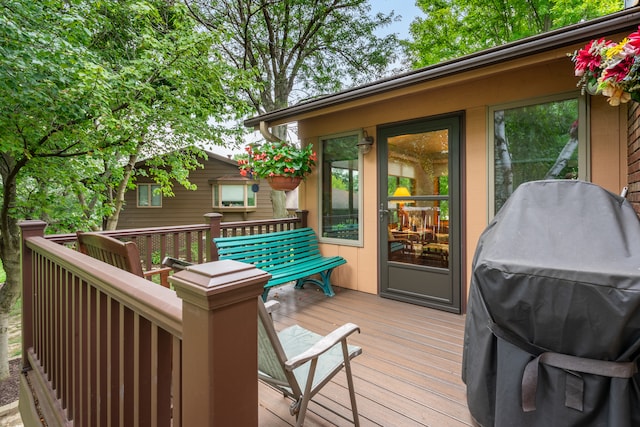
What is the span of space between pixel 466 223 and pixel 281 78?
25.9 ft

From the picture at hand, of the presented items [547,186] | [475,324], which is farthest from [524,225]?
[475,324]

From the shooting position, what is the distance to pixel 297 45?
934 cm

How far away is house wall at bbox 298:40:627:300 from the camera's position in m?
2.66

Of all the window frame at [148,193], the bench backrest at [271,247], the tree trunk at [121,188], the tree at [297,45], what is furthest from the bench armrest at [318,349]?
the window frame at [148,193]

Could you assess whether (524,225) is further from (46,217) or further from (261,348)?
(46,217)

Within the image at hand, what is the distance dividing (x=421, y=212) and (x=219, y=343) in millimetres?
3371

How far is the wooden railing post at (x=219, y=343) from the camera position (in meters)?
0.68

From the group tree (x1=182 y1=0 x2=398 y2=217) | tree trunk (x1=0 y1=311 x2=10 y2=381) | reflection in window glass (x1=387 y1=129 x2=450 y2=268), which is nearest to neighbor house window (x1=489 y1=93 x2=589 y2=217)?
reflection in window glass (x1=387 y1=129 x2=450 y2=268)

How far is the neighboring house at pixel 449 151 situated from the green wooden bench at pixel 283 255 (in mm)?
404

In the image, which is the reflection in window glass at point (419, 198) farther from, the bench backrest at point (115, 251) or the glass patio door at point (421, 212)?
the bench backrest at point (115, 251)

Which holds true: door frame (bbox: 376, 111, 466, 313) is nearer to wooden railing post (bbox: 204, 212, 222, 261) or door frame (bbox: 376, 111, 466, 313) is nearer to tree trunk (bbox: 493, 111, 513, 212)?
tree trunk (bbox: 493, 111, 513, 212)

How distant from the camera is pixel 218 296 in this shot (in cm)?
67

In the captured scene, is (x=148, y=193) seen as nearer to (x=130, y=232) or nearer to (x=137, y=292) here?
(x=130, y=232)

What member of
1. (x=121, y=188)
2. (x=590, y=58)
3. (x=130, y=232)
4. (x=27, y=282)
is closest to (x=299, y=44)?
(x=121, y=188)
